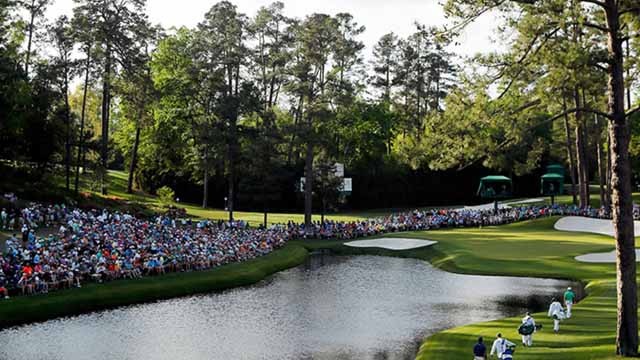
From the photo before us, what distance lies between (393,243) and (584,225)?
16730 millimetres

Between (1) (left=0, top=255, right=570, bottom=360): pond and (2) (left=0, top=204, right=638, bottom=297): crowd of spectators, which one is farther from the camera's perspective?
(2) (left=0, top=204, right=638, bottom=297): crowd of spectators

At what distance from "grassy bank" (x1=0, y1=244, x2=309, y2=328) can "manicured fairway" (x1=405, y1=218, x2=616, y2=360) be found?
40.2 ft

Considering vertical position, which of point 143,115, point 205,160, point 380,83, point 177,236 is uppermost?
point 380,83

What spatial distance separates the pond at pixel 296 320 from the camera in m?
21.8

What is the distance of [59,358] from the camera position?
67.9 feet

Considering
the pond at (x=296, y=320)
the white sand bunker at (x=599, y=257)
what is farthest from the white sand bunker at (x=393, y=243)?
the white sand bunker at (x=599, y=257)

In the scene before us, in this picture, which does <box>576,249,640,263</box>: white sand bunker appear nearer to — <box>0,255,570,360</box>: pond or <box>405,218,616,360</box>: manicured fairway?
<box>405,218,616,360</box>: manicured fairway

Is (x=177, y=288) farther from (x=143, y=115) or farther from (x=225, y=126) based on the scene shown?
(x=143, y=115)

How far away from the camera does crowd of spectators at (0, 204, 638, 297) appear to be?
29.2 m

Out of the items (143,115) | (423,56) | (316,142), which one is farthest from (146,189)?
(423,56)

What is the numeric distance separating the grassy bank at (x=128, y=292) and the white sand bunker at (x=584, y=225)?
2644cm

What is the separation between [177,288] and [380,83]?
60.5 meters

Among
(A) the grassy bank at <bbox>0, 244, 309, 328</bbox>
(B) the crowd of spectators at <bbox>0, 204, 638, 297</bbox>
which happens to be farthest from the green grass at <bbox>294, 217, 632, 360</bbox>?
(A) the grassy bank at <bbox>0, 244, 309, 328</bbox>

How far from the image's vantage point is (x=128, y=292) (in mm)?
30031
